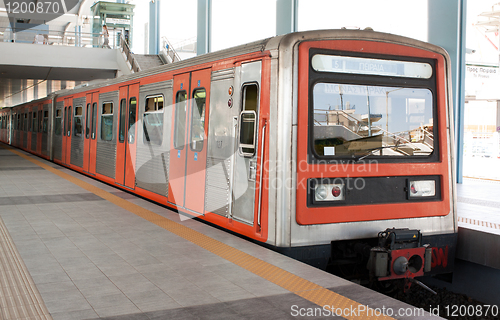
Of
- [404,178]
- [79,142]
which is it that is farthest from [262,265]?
[79,142]

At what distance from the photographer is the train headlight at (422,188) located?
547cm

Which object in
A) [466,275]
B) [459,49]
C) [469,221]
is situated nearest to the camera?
[466,275]

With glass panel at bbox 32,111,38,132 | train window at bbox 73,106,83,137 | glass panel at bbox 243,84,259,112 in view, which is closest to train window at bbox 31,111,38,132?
glass panel at bbox 32,111,38,132

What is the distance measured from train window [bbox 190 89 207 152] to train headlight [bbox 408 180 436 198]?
9.40 feet

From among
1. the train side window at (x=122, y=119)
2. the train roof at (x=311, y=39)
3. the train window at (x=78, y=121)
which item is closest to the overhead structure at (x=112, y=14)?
the train window at (x=78, y=121)

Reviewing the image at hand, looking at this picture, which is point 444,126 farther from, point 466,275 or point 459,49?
point 459,49

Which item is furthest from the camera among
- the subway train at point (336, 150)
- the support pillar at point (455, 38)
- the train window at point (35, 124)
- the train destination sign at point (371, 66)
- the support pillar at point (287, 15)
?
the train window at point (35, 124)

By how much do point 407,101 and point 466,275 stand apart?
2400 millimetres

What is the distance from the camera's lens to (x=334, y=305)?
3.70 m

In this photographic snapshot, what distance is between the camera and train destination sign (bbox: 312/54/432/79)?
16.6 ft

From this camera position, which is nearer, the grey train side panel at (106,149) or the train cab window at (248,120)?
the train cab window at (248,120)

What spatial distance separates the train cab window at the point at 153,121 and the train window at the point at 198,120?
1.30 m

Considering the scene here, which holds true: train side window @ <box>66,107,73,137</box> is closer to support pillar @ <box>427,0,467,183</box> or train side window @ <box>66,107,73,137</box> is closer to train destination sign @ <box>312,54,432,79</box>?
support pillar @ <box>427,0,467,183</box>

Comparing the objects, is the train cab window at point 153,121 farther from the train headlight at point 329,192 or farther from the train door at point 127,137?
the train headlight at point 329,192
